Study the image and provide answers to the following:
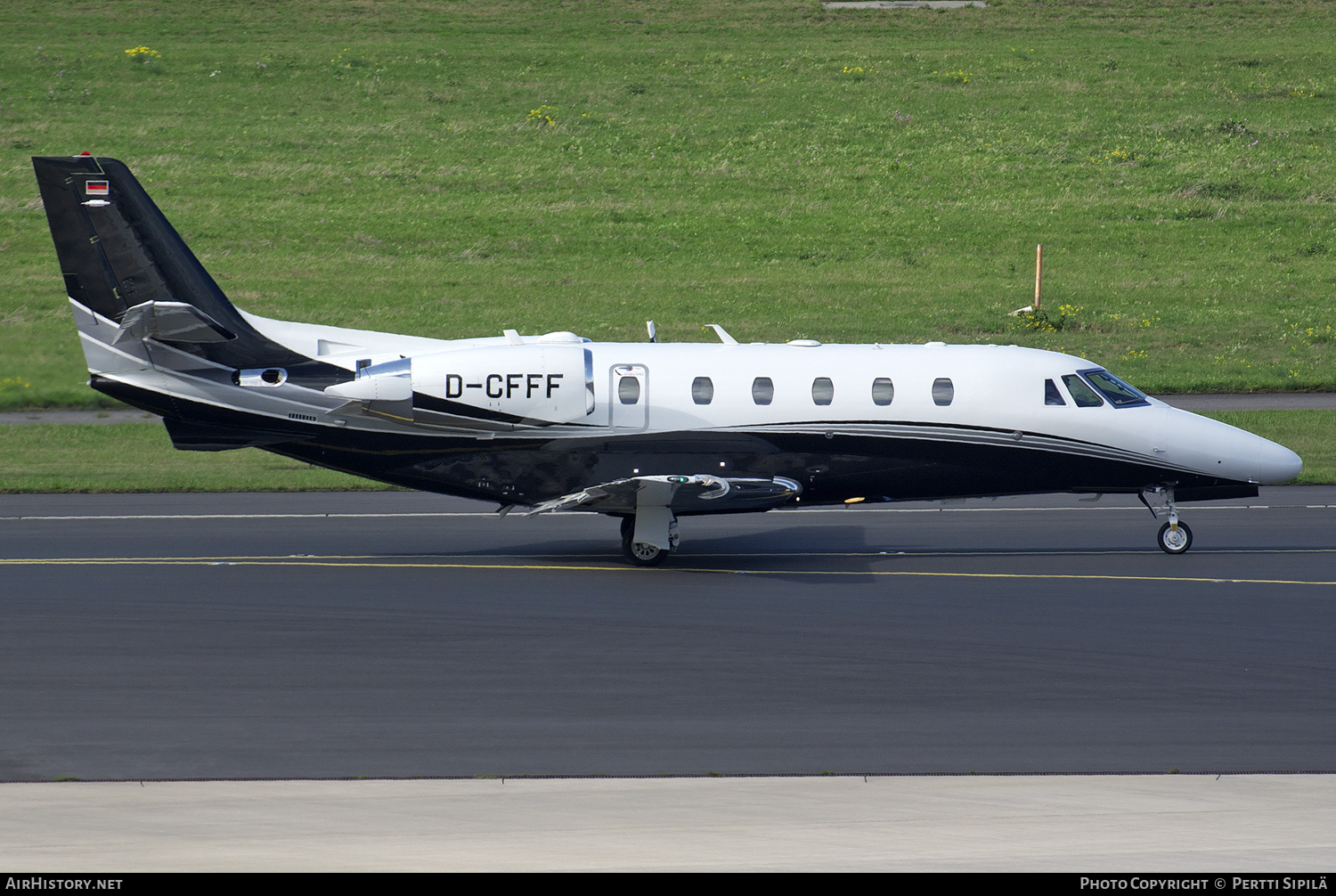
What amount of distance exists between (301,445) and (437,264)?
28.8 m

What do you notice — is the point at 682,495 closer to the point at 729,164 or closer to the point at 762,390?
the point at 762,390

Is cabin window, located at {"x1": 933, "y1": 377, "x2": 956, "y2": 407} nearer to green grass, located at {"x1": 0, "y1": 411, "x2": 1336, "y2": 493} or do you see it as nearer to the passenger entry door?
the passenger entry door

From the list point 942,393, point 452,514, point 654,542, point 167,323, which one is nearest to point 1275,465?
point 942,393

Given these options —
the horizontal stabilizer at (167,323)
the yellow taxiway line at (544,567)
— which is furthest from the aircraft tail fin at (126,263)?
the yellow taxiway line at (544,567)

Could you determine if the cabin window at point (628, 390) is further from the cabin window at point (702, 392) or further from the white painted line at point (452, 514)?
the white painted line at point (452, 514)

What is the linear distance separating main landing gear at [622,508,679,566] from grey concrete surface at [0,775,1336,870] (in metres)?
8.51

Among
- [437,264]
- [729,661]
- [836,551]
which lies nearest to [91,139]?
[437,264]

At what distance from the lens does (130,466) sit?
93.4ft

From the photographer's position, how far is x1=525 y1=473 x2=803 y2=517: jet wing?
1867cm

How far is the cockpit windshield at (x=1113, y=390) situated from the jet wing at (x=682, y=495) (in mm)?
4573

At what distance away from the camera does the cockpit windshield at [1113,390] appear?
20.1 metres

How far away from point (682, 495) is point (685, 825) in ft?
29.7

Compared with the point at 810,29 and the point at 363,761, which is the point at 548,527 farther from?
the point at 810,29

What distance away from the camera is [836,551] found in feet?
68.3
